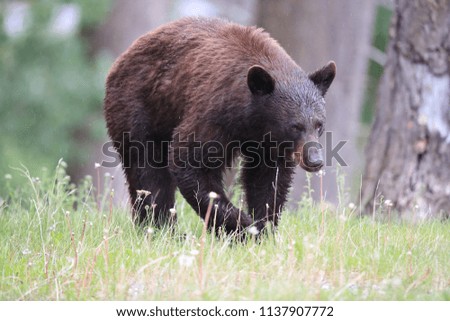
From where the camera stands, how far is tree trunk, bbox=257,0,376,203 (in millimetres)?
12438

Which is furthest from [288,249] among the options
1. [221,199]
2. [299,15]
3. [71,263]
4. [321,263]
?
[299,15]

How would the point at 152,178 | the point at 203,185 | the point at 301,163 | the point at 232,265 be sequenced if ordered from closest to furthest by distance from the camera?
the point at 232,265 → the point at 301,163 → the point at 203,185 → the point at 152,178

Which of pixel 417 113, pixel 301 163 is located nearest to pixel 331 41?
pixel 417 113

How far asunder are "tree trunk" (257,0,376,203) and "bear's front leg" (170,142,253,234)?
17.3 feet

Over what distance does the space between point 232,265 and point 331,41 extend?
7687 mm

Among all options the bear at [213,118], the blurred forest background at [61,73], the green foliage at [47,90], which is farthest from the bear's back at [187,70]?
the green foliage at [47,90]

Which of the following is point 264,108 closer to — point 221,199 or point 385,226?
point 221,199

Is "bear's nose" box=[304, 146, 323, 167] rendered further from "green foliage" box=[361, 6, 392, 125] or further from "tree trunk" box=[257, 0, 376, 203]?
"green foliage" box=[361, 6, 392, 125]

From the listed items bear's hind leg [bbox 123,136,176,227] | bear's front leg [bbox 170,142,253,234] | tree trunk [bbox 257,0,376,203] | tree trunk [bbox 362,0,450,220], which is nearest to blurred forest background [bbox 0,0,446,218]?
tree trunk [bbox 257,0,376,203]

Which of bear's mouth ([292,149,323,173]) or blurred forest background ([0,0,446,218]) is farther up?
bear's mouth ([292,149,323,173])

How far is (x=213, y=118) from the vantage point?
265 inches

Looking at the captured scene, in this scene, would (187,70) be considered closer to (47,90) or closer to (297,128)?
(297,128)

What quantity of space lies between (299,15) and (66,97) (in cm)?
593

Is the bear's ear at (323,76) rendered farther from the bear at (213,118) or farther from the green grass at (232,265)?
the green grass at (232,265)
